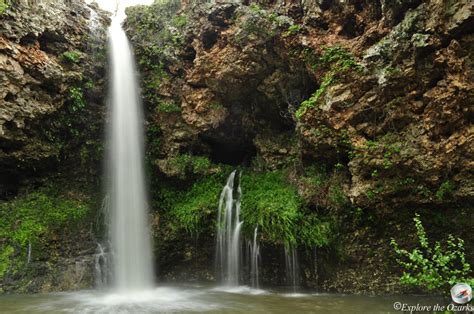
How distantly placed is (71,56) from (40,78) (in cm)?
163

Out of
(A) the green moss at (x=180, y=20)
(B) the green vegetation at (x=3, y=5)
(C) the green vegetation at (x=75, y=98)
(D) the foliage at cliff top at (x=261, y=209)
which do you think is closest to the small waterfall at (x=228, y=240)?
(D) the foliage at cliff top at (x=261, y=209)

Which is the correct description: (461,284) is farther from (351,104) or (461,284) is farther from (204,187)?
(204,187)

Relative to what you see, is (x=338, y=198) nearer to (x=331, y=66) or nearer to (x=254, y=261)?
(x=254, y=261)

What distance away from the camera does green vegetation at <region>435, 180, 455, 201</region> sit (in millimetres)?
8047

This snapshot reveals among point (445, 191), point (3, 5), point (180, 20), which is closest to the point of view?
point (445, 191)

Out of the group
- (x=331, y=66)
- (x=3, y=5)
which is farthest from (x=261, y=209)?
(x=3, y=5)

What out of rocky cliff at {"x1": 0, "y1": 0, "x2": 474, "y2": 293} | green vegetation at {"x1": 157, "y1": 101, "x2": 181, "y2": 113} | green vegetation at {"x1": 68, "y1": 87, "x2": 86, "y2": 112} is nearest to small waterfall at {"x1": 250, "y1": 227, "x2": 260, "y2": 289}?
rocky cliff at {"x1": 0, "y1": 0, "x2": 474, "y2": 293}

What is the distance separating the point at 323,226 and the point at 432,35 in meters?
5.46

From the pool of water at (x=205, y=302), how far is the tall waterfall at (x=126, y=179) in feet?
4.44

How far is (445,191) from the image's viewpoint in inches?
318

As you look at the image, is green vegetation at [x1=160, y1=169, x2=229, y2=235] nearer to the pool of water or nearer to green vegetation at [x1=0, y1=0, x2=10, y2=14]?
the pool of water

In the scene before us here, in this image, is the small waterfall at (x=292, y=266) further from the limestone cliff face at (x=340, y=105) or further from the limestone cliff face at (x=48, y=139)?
the limestone cliff face at (x=48, y=139)

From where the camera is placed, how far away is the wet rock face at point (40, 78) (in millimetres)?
10539

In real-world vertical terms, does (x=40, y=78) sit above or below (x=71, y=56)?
below
